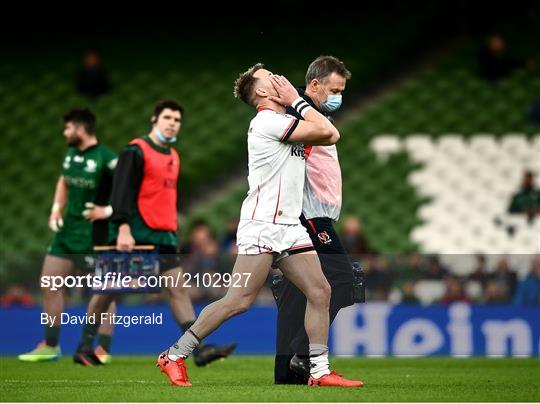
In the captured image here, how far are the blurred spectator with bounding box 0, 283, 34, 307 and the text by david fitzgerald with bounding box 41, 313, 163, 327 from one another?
2.34 feet

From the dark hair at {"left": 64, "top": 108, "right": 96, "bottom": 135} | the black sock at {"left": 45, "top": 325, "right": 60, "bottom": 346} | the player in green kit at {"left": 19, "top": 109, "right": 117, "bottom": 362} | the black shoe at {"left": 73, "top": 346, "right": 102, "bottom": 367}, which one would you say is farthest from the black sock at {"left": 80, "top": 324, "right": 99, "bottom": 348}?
the dark hair at {"left": 64, "top": 108, "right": 96, "bottom": 135}

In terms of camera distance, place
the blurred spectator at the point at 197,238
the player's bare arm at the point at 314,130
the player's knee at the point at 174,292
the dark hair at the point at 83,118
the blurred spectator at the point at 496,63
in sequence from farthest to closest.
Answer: the blurred spectator at the point at 496,63
the blurred spectator at the point at 197,238
the dark hair at the point at 83,118
the player's knee at the point at 174,292
the player's bare arm at the point at 314,130

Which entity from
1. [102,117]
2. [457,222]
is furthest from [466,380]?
[102,117]

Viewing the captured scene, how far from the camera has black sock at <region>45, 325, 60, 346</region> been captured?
1005 centimetres

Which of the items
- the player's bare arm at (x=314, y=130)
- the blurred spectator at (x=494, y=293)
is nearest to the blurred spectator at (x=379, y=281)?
the blurred spectator at (x=494, y=293)

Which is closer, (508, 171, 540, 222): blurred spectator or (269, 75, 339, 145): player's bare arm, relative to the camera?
(269, 75, 339, 145): player's bare arm

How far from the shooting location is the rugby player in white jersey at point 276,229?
272 inches

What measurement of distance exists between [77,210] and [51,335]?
3.51 feet

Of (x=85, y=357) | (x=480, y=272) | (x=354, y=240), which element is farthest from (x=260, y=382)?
(x=354, y=240)

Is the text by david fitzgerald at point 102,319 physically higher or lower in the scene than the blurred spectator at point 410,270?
lower

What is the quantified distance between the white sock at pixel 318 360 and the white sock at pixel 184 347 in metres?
0.67

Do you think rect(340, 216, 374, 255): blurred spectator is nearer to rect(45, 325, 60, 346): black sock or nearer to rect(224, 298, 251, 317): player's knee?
rect(45, 325, 60, 346): black sock

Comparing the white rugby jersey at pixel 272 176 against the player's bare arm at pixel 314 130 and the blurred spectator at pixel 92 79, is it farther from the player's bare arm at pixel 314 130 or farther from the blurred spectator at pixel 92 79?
the blurred spectator at pixel 92 79

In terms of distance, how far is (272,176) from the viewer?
23.0ft
